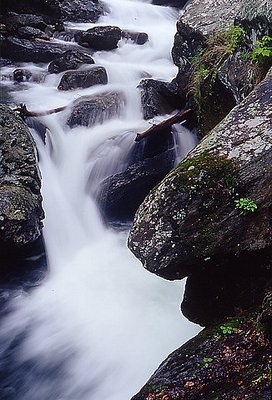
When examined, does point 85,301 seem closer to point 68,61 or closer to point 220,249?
point 220,249

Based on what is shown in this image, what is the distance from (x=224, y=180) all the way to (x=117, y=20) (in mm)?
13113

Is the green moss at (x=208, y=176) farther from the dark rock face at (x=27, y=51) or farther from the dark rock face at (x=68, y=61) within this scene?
the dark rock face at (x=27, y=51)

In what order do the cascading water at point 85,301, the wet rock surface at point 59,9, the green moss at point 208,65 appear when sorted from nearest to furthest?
the cascading water at point 85,301
the green moss at point 208,65
the wet rock surface at point 59,9

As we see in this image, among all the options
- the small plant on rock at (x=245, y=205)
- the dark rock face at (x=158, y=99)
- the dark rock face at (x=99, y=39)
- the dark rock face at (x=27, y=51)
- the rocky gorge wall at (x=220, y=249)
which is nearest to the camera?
the rocky gorge wall at (x=220, y=249)

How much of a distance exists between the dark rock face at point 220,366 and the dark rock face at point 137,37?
11347mm

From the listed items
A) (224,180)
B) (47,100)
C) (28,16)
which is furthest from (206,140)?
(28,16)

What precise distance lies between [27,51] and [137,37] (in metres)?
3.53

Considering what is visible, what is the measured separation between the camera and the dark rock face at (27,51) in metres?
11.6

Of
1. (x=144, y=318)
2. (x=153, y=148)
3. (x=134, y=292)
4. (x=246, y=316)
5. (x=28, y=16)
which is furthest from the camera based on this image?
(x=28, y=16)

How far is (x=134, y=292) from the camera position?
575cm

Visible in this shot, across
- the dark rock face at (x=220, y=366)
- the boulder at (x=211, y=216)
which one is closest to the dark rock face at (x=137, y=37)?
the boulder at (x=211, y=216)

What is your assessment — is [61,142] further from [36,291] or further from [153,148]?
[36,291]

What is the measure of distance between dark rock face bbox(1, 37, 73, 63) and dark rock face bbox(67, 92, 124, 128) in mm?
3365

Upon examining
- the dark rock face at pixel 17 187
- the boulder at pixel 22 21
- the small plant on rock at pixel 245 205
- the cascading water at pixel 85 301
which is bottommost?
the cascading water at pixel 85 301
